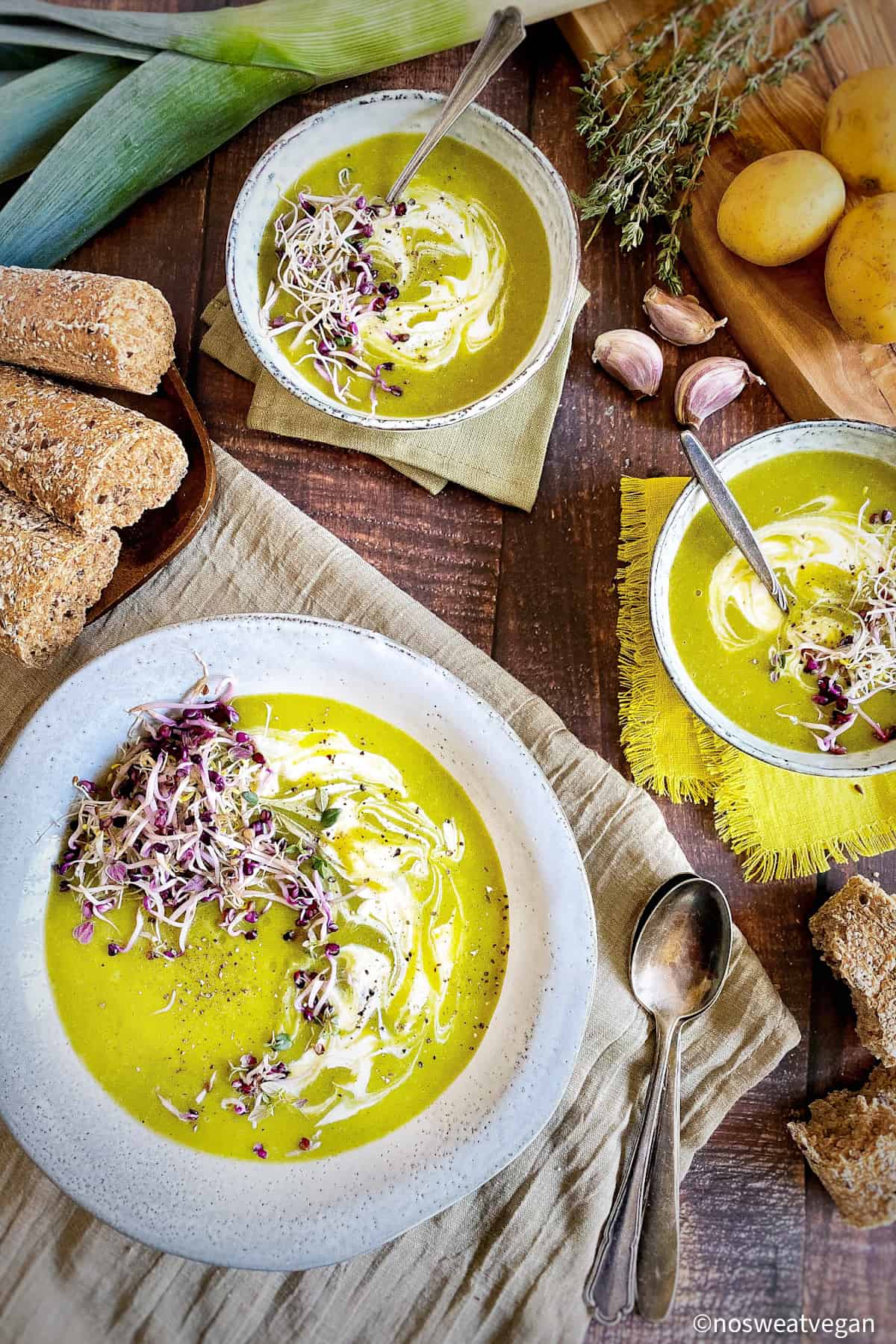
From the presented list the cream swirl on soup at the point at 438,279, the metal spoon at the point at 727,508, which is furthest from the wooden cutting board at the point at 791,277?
the cream swirl on soup at the point at 438,279

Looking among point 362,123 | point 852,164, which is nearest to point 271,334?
point 362,123

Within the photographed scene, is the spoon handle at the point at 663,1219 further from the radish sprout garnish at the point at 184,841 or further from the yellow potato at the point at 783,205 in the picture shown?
the yellow potato at the point at 783,205

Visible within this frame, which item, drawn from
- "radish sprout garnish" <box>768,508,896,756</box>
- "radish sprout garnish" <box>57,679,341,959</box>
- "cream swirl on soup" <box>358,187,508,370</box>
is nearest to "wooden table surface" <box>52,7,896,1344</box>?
"cream swirl on soup" <box>358,187,508,370</box>

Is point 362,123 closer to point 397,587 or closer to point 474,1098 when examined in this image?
point 397,587

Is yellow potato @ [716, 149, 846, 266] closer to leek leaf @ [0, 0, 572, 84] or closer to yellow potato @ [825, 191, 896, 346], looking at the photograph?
yellow potato @ [825, 191, 896, 346]

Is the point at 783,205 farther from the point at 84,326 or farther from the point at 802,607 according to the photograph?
the point at 84,326

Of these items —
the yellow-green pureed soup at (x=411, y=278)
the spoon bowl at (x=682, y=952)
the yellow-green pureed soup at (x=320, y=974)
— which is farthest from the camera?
the yellow-green pureed soup at (x=411, y=278)
